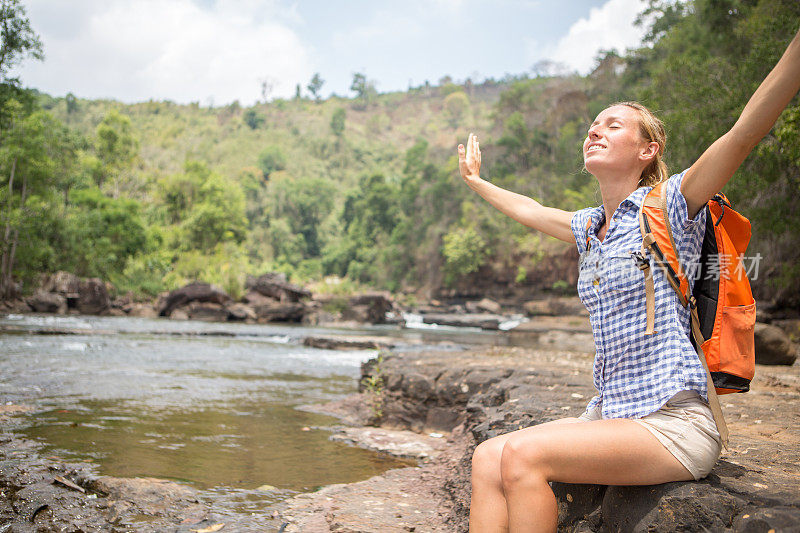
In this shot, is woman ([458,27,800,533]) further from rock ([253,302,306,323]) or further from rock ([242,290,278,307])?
rock ([242,290,278,307])

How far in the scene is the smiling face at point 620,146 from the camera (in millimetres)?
1962

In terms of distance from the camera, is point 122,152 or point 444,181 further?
point 444,181

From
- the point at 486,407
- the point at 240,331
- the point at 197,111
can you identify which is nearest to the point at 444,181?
the point at 240,331

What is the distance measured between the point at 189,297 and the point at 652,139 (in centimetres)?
2550

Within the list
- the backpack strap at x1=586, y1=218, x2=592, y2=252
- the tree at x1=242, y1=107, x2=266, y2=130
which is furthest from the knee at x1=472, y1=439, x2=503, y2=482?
the tree at x1=242, y1=107, x2=266, y2=130

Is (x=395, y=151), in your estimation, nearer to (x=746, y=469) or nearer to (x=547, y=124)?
(x=547, y=124)

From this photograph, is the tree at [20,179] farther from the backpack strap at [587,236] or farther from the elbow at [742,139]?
the elbow at [742,139]

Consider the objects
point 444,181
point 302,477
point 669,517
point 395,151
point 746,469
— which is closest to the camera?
point 669,517

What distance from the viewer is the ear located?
1974 millimetres

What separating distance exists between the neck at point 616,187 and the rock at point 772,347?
7.13 m

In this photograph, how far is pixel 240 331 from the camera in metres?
18.9

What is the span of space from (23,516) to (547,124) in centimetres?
4091

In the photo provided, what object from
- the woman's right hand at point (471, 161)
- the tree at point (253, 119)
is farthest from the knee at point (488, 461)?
the tree at point (253, 119)

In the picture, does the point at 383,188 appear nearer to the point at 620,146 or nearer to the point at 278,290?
the point at 278,290
